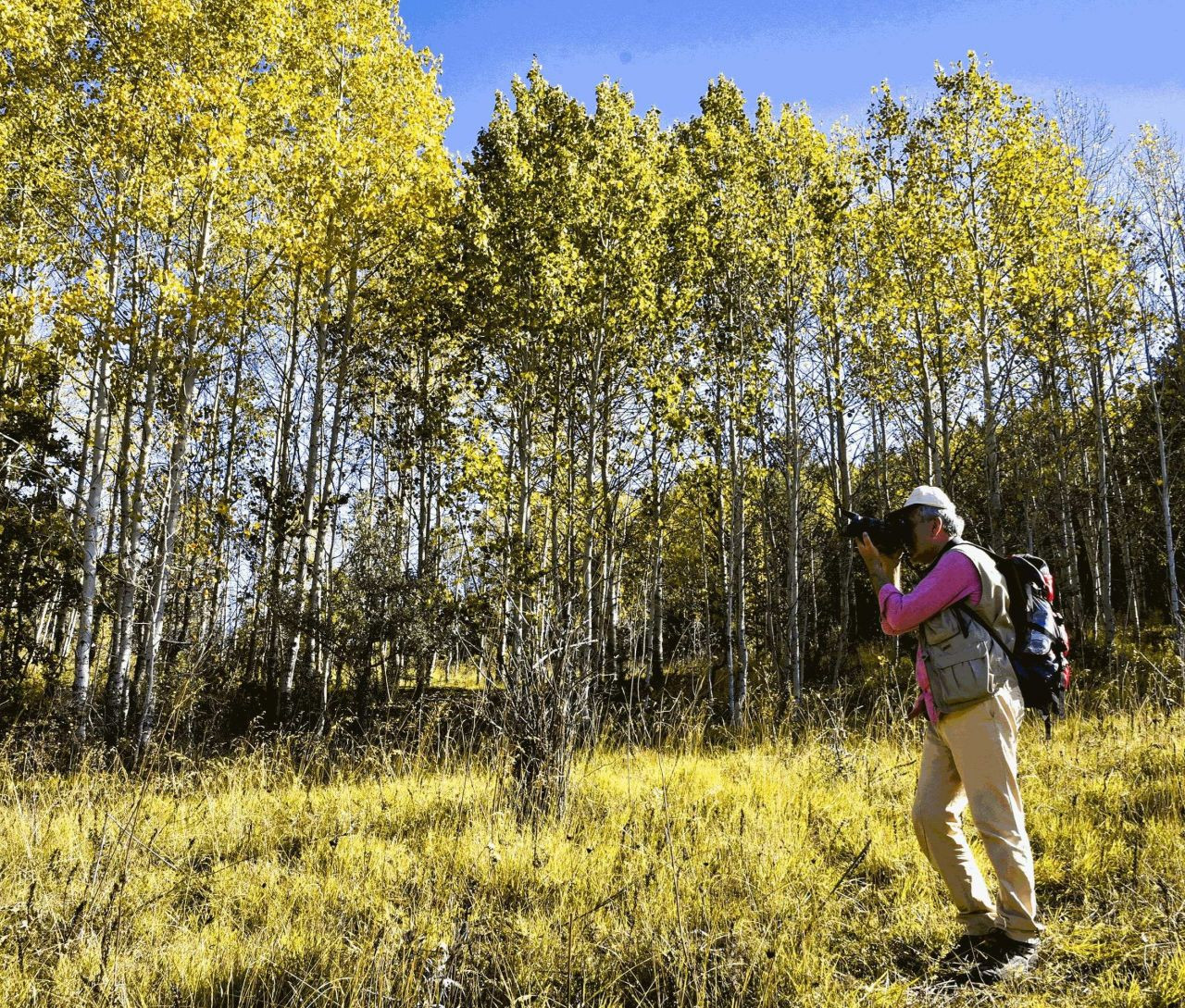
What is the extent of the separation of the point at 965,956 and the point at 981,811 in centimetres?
60

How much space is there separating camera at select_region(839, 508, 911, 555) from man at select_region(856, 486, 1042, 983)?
0.25 feet

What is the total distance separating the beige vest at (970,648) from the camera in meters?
2.81

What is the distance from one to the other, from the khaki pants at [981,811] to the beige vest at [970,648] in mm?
68

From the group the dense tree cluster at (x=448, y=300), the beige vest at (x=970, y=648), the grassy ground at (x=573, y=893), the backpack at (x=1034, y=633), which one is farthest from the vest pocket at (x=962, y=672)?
the dense tree cluster at (x=448, y=300)

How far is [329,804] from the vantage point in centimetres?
523

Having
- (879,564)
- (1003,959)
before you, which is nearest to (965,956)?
(1003,959)

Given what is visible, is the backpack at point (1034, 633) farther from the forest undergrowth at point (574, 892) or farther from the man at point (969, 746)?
the forest undergrowth at point (574, 892)

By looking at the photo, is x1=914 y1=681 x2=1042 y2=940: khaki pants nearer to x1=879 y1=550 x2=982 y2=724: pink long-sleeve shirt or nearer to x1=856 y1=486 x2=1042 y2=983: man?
x1=856 y1=486 x2=1042 y2=983: man

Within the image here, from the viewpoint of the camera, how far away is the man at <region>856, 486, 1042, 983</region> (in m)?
2.73

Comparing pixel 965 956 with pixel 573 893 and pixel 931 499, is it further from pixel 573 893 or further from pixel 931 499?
pixel 931 499

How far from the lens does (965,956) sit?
2.85m

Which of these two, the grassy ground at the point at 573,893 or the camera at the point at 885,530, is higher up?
the camera at the point at 885,530

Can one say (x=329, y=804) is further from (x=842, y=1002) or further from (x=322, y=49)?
(x=322, y=49)

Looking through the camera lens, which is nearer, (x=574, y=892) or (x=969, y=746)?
(x=969, y=746)
